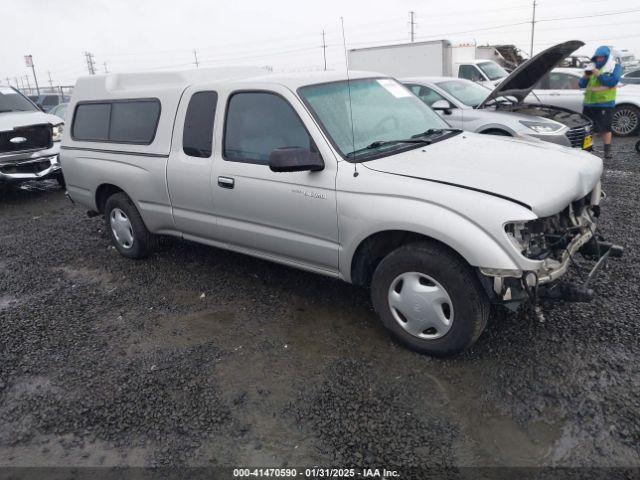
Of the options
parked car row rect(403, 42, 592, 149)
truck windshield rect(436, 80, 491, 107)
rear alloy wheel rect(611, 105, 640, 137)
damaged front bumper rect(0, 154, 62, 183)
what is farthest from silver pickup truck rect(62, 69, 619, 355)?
rear alloy wheel rect(611, 105, 640, 137)

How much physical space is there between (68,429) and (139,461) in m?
0.59

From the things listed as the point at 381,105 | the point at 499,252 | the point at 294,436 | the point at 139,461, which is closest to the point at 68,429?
the point at 139,461

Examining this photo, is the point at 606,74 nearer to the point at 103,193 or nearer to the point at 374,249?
the point at 374,249

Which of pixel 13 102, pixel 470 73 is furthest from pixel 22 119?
pixel 470 73

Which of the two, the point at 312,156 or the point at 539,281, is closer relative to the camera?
the point at 539,281

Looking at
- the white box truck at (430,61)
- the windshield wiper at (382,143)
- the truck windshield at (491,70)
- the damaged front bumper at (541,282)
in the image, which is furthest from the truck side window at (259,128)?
the truck windshield at (491,70)

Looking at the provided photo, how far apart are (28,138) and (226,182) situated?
250 inches

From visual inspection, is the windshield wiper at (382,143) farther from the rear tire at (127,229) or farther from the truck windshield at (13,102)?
the truck windshield at (13,102)

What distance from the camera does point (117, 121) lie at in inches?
205

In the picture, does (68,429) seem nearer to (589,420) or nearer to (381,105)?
(589,420)

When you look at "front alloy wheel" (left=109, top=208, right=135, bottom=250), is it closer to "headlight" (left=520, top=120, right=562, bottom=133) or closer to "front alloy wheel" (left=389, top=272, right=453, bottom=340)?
"front alloy wheel" (left=389, top=272, right=453, bottom=340)

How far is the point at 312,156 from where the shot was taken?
3.49 meters

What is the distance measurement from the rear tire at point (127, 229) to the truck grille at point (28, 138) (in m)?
4.25

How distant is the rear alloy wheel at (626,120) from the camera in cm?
1135
